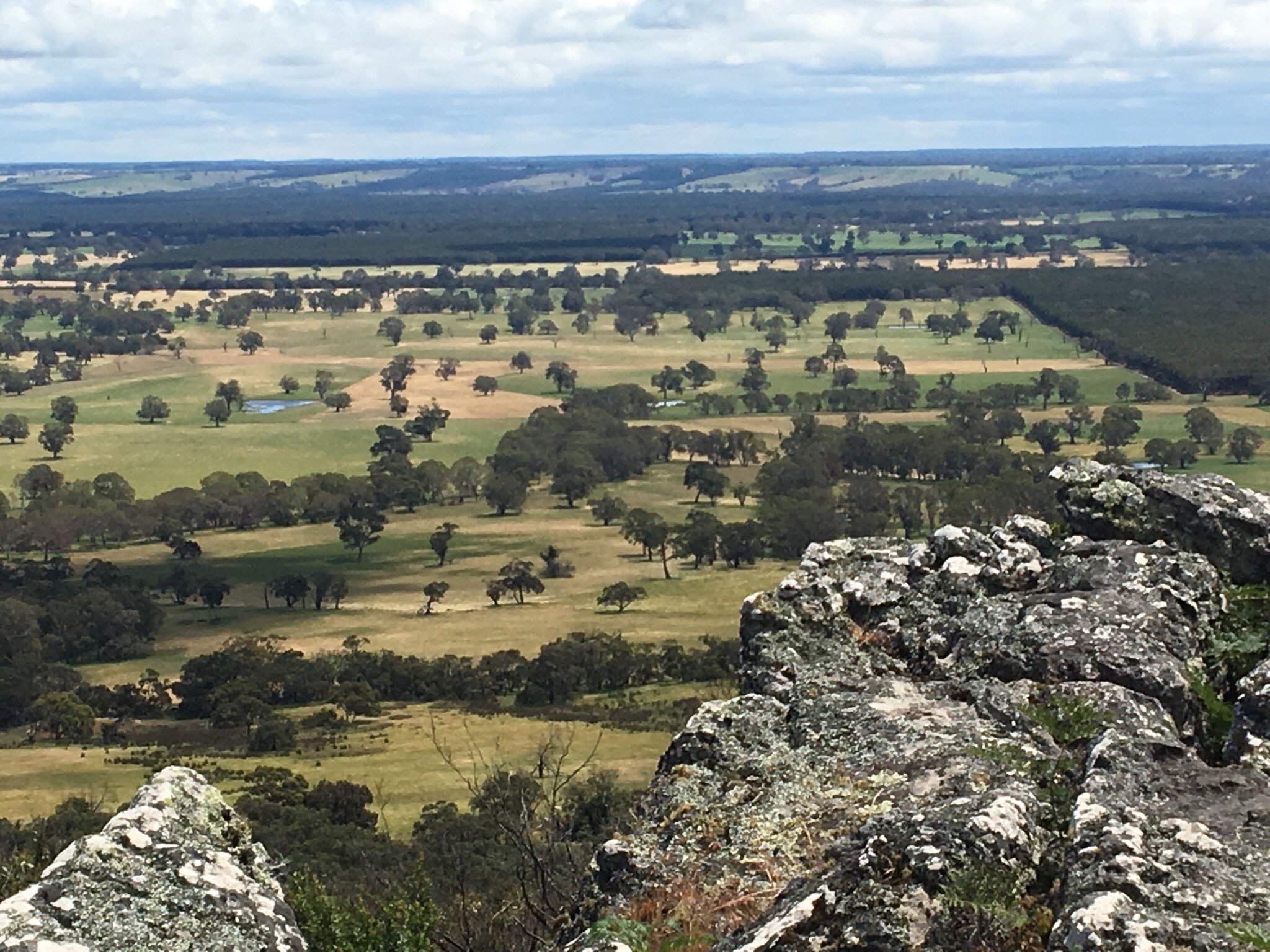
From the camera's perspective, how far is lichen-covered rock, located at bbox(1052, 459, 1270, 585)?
1656 cm

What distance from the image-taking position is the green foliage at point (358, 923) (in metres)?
14.0

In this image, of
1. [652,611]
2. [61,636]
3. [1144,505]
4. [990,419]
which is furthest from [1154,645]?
[990,419]

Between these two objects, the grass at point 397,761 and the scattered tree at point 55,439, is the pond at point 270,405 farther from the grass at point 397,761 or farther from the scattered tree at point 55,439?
the grass at point 397,761

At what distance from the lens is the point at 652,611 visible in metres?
103

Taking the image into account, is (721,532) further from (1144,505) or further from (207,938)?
(207,938)

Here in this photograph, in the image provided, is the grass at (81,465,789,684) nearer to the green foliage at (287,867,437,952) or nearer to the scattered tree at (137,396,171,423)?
the scattered tree at (137,396,171,423)

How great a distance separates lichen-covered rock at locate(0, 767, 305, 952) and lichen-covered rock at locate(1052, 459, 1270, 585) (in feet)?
32.4

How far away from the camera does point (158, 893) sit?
1038cm

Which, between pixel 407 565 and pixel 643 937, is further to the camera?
pixel 407 565

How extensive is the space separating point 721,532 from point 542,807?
224 feet

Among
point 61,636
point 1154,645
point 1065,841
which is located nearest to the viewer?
point 1065,841

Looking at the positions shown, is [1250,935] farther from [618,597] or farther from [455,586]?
[455,586]

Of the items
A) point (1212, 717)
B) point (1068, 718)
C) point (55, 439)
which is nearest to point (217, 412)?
point (55, 439)

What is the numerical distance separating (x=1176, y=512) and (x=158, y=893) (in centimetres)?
1121
